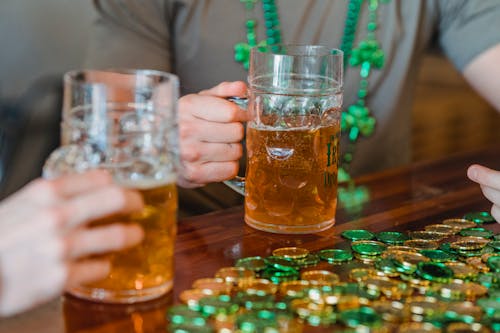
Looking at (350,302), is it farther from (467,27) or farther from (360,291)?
(467,27)

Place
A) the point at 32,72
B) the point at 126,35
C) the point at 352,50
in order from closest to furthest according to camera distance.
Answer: the point at 126,35
the point at 352,50
the point at 32,72

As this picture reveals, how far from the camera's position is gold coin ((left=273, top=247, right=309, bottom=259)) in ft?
2.33

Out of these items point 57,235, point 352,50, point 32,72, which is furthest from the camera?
point 32,72

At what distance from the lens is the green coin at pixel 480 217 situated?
2.79ft

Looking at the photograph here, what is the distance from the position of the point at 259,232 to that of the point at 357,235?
106mm

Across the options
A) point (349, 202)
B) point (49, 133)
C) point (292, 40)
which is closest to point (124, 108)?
point (349, 202)

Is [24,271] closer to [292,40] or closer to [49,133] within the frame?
[292,40]

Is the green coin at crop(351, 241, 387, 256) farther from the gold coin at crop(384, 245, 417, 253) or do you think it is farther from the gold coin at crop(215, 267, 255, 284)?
the gold coin at crop(215, 267, 255, 284)

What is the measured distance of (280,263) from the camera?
687mm

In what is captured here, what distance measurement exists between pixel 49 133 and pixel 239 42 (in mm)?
507

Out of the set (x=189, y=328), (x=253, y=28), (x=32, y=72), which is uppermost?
(x=253, y=28)

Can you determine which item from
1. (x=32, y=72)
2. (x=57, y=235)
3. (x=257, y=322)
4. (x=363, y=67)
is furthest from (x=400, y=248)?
(x=32, y=72)

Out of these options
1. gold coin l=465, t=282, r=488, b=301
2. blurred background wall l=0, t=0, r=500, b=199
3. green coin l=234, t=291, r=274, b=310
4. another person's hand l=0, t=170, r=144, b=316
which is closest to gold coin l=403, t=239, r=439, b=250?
gold coin l=465, t=282, r=488, b=301

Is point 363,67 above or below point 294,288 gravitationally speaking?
above
